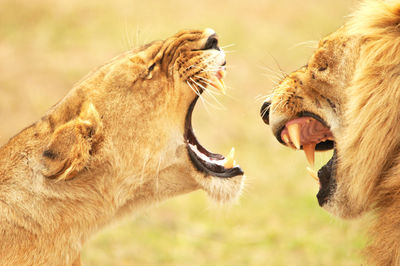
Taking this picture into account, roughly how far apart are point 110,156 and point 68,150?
25 cm

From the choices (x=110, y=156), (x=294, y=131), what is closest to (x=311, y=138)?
(x=294, y=131)

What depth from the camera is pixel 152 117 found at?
9.44 feet

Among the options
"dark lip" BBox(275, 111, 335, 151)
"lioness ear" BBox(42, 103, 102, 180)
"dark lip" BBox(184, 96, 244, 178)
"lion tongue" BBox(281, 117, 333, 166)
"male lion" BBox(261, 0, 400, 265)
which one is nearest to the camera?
"male lion" BBox(261, 0, 400, 265)

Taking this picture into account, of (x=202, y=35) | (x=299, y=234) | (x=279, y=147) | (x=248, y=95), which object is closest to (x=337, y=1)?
(x=248, y=95)

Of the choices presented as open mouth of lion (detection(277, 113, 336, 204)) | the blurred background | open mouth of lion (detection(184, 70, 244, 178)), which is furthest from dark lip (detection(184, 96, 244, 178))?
open mouth of lion (detection(277, 113, 336, 204))

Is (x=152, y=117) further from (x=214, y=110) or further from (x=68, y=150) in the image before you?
(x=214, y=110)

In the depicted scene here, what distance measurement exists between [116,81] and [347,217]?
116 cm

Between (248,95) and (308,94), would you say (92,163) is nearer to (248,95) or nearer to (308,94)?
(308,94)

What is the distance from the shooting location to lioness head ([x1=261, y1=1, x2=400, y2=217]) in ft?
7.77

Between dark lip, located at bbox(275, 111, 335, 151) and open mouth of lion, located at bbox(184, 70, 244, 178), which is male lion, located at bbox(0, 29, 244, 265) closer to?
open mouth of lion, located at bbox(184, 70, 244, 178)

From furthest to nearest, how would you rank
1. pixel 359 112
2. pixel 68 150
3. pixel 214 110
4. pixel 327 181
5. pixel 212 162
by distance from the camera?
pixel 214 110 < pixel 212 162 < pixel 327 181 < pixel 68 150 < pixel 359 112

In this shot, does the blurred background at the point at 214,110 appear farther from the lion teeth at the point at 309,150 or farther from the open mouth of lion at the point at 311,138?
the lion teeth at the point at 309,150

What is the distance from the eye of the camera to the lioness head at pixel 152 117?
9.16ft

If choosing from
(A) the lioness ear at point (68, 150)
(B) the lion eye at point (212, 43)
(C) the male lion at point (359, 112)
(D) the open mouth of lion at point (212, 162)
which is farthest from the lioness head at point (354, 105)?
(A) the lioness ear at point (68, 150)
